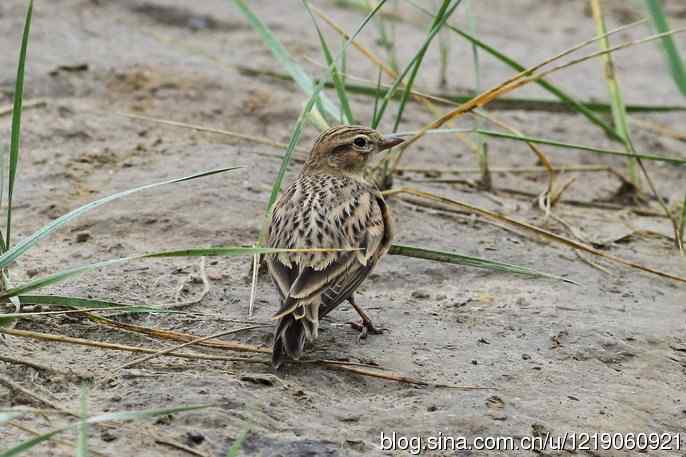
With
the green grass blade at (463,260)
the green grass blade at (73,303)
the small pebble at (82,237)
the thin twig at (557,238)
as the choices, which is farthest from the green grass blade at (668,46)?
the small pebble at (82,237)

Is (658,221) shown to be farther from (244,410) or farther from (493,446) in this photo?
(244,410)

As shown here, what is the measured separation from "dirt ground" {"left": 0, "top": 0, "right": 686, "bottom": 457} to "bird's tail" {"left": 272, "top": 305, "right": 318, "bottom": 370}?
9 centimetres

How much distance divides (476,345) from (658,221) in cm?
271

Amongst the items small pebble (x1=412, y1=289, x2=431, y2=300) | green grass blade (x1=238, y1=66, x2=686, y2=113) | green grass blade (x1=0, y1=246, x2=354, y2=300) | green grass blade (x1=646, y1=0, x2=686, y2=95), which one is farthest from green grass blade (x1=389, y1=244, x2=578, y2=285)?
green grass blade (x1=238, y1=66, x2=686, y2=113)

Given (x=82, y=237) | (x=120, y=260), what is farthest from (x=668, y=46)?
(x=82, y=237)

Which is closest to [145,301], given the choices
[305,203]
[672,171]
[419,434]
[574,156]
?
[305,203]

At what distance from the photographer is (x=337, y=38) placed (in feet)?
33.4

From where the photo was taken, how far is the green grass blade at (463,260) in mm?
5117

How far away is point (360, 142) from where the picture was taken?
6.16m

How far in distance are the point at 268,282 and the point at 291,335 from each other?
110cm

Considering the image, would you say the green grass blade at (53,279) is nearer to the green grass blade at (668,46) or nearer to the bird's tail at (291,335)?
the bird's tail at (291,335)

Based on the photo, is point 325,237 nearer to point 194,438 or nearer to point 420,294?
point 420,294

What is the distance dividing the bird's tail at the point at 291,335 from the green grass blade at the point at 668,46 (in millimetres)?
1808

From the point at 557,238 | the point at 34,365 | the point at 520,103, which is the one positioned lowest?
the point at 34,365
